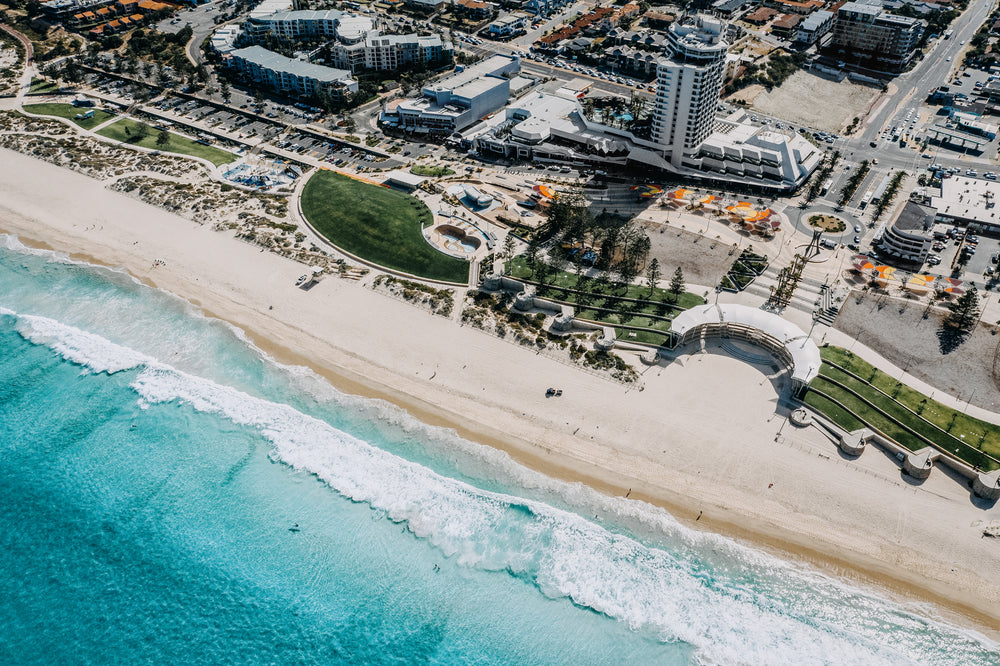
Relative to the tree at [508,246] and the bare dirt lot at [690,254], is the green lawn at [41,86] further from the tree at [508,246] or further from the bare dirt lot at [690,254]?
the bare dirt lot at [690,254]

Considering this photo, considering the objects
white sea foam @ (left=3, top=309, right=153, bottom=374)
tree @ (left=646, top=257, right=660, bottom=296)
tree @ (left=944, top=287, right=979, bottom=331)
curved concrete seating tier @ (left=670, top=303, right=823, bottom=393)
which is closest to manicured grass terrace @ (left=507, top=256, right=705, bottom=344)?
tree @ (left=646, top=257, right=660, bottom=296)

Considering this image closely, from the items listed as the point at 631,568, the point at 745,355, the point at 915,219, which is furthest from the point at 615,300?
the point at 915,219

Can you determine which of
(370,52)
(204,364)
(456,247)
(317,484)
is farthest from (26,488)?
(370,52)

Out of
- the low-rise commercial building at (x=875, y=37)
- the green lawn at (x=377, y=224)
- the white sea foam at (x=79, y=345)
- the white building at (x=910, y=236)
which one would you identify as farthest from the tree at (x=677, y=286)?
the low-rise commercial building at (x=875, y=37)

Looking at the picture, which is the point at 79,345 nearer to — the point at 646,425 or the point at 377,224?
the point at 377,224

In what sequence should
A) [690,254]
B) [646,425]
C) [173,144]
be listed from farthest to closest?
[173,144] → [690,254] → [646,425]

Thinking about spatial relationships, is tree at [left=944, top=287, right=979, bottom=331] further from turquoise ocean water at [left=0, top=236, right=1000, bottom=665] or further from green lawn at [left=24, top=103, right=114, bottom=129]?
green lawn at [left=24, top=103, right=114, bottom=129]
